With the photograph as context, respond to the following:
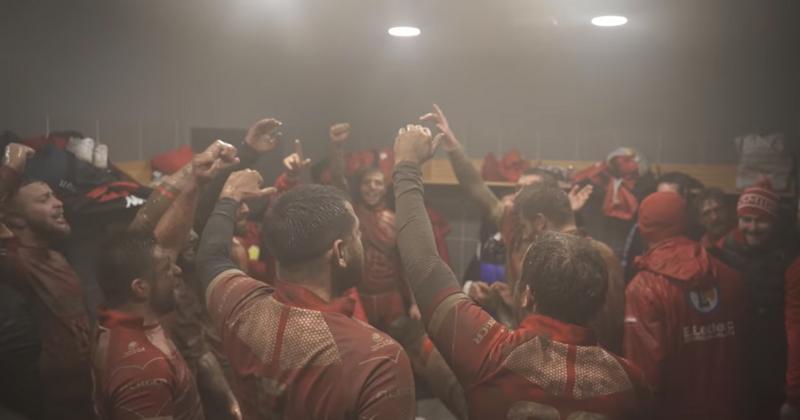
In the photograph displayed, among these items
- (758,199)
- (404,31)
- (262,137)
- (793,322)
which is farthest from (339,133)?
(793,322)

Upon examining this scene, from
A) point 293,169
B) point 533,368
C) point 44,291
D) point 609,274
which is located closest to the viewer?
point 533,368

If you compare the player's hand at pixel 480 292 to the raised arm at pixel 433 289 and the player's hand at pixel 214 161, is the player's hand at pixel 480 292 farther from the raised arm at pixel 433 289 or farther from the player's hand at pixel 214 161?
the player's hand at pixel 214 161

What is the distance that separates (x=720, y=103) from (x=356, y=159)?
0.81 metres

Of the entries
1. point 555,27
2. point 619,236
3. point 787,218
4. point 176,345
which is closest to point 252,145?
point 176,345

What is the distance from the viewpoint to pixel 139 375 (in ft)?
5.48

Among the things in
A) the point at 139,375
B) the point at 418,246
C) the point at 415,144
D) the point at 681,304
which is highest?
the point at 415,144

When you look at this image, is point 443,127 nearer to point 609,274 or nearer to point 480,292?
point 480,292

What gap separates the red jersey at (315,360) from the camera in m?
1.46

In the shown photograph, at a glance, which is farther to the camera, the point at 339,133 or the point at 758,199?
the point at 339,133

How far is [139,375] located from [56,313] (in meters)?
0.30

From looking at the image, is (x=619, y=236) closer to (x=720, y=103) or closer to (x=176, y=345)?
(x=720, y=103)

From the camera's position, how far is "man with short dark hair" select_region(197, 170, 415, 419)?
57.5 inches

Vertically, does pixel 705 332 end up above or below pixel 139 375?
above

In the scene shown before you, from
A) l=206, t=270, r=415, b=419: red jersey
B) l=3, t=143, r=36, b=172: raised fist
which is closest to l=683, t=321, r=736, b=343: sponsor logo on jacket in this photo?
l=206, t=270, r=415, b=419: red jersey
